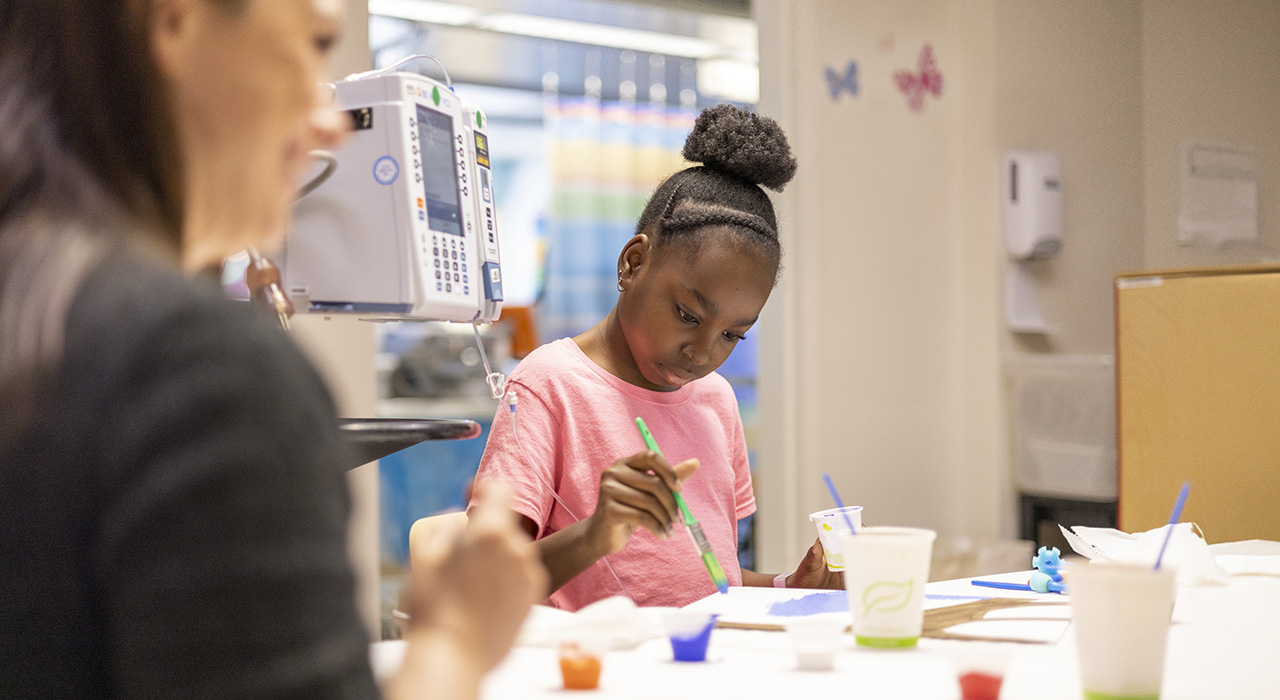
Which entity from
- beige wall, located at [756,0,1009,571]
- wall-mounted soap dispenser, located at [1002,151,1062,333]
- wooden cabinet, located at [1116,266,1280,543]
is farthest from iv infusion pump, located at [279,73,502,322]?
wall-mounted soap dispenser, located at [1002,151,1062,333]

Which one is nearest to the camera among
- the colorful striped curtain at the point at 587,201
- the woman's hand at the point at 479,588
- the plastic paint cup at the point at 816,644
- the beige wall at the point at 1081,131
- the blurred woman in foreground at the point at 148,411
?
the blurred woman in foreground at the point at 148,411

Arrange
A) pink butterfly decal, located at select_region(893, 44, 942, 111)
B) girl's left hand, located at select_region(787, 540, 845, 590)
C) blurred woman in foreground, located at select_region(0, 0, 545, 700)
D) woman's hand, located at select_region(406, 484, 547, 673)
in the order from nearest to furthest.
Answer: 1. blurred woman in foreground, located at select_region(0, 0, 545, 700)
2. woman's hand, located at select_region(406, 484, 547, 673)
3. girl's left hand, located at select_region(787, 540, 845, 590)
4. pink butterfly decal, located at select_region(893, 44, 942, 111)

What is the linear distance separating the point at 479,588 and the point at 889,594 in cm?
48

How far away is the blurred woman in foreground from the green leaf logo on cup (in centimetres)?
49

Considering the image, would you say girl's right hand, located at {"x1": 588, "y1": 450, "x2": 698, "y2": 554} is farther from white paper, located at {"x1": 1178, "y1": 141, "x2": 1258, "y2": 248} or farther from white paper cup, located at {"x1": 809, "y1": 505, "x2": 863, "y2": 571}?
white paper, located at {"x1": 1178, "y1": 141, "x2": 1258, "y2": 248}

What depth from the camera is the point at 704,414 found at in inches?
67.4

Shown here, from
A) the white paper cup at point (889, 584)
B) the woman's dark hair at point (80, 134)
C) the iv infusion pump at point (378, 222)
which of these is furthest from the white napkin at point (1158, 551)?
the woman's dark hair at point (80, 134)

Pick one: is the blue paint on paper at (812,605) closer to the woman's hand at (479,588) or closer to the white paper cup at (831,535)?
the white paper cup at (831,535)

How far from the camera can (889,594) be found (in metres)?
0.97

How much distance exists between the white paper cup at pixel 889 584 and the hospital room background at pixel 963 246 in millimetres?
1434

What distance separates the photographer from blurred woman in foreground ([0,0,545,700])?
462mm

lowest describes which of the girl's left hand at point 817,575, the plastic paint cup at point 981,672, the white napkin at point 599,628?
the girl's left hand at point 817,575

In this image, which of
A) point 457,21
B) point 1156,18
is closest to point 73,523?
point 1156,18

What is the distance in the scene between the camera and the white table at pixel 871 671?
2.77 ft
